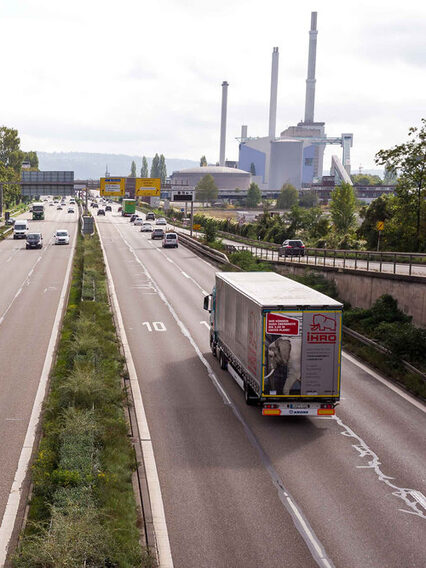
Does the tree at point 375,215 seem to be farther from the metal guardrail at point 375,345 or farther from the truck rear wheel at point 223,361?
the truck rear wheel at point 223,361

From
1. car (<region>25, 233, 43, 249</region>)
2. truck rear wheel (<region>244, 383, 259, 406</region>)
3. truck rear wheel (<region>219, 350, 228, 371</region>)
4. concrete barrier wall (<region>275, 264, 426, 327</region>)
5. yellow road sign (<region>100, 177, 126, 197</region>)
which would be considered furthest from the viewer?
yellow road sign (<region>100, 177, 126, 197</region>)

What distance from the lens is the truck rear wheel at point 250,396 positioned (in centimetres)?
1930

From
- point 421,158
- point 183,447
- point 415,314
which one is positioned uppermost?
point 421,158

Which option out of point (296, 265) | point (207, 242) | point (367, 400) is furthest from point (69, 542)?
point (207, 242)

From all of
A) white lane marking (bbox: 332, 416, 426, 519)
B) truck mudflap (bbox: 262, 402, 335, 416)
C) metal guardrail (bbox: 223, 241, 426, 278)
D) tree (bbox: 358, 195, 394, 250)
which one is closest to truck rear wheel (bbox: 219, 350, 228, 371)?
white lane marking (bbox: 332, 416, 426, 519)

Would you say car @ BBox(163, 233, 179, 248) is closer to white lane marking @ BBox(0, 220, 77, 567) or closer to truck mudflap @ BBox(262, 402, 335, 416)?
white lane marking @ BBox(0, 220, 77, 567)

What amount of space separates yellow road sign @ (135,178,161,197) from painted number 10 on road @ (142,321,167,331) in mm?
80335

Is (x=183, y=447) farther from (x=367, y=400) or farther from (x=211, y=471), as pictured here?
(x=367, y=400)

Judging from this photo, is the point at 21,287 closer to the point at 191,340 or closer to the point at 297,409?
the point at 191,340

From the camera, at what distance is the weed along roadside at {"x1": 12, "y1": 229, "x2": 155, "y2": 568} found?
9992 mm

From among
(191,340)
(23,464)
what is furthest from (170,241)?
(23,464)

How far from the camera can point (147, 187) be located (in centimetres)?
11231

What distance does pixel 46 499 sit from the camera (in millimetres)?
12617

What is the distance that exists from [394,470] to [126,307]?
2332 centimetres
